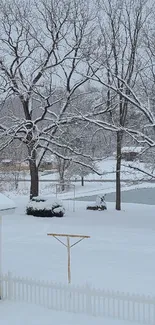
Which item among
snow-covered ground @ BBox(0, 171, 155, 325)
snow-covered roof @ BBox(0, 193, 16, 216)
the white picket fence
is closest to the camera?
the white picket fence

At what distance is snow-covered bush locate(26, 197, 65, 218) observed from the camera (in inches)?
807

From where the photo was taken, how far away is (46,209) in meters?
20.5

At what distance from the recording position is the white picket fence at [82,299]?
7.82m

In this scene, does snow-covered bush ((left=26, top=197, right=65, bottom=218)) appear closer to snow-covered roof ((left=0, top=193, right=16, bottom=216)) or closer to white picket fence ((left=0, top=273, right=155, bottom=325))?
white picket fence ((left=0, top=273, right=155, bottom=325))

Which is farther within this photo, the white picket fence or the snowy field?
the snowy field

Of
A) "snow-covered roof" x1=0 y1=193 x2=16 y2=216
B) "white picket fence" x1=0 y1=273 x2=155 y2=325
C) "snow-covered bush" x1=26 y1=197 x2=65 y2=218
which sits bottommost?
"white picket fence" x1=0 y1=273 x2=155 y2=325

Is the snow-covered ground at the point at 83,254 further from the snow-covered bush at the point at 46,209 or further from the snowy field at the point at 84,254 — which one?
the snow-covered bush at the point at 46,209

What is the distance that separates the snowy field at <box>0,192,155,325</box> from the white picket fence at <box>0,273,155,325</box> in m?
0.18

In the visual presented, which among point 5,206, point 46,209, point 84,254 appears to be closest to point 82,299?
point 5,206

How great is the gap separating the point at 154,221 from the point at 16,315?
40.5 feet

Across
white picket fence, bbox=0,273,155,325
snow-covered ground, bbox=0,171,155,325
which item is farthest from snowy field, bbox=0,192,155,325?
white picket fence, bbox=0,273,155,325

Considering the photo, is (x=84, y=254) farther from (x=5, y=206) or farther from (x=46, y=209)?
(x=46, y=209)

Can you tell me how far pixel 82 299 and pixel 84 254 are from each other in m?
5.26

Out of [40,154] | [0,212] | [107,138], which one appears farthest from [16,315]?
[107,138]
